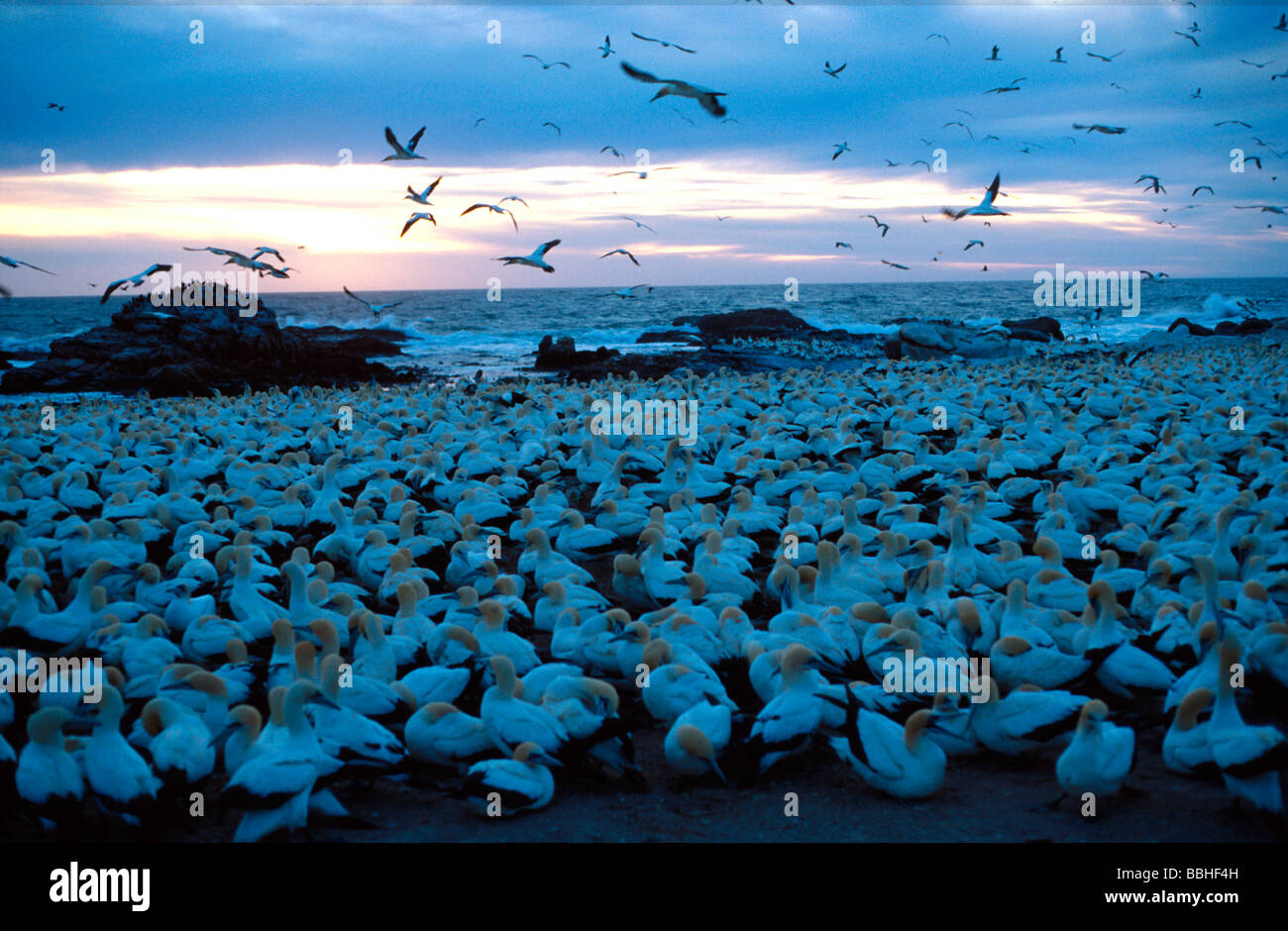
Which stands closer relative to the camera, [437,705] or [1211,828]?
[1211,828]

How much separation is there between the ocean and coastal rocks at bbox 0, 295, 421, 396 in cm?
580

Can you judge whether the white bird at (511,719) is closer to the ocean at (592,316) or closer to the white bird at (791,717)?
the white bird at (791,717)

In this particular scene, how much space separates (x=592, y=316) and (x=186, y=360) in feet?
154

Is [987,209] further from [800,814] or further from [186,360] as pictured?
[186,360]

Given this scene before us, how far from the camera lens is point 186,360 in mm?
30250

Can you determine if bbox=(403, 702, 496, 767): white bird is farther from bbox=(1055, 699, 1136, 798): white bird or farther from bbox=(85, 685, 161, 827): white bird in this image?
bbox=(1055, 699, 1136, 798): white bird

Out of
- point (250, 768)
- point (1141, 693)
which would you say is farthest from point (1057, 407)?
point (250, 768)

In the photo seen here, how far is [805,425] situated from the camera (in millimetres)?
14672

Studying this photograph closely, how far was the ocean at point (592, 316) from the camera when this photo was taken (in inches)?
1944

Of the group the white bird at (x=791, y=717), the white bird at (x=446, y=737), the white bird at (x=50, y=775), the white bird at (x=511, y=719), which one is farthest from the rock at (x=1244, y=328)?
the white bird at (x=50, y=775)

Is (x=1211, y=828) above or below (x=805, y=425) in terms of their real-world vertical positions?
below

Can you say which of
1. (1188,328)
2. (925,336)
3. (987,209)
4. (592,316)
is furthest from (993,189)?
(592,316)

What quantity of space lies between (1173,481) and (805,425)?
5.84 metres
